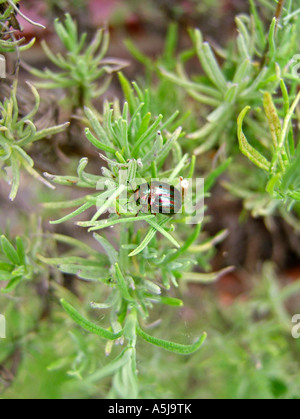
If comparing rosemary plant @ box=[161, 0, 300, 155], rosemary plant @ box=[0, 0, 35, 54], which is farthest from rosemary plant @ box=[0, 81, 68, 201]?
rosemary plant @ box=[161, 0, 300, 155]

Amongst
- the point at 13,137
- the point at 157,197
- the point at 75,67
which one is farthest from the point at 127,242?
the point at 75,67

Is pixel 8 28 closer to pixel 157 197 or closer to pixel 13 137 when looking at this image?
pixel 13 137

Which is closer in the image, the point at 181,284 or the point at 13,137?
the point at 13,137

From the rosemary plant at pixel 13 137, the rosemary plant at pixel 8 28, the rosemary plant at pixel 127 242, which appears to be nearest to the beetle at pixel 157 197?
the rosemary plant at pixel 127 242

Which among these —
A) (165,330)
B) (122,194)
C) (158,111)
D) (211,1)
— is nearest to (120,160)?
(122,194)

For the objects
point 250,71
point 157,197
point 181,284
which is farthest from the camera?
point 181,284
